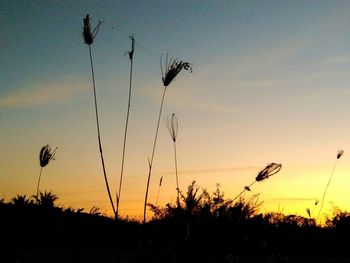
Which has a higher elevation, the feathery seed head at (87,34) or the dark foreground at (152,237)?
the feathery seed head at (87,34)

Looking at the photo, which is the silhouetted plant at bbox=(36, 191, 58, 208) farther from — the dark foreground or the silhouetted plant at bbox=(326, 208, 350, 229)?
the silhouetted plant at bbox=(326, 208, 350, 229)

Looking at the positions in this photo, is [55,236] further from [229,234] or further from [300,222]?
[300,222]

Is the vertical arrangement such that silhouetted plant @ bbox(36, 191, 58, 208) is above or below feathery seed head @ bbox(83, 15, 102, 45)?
below

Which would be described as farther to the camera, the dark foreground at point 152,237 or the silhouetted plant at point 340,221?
the silhouetted plant at point 340,221

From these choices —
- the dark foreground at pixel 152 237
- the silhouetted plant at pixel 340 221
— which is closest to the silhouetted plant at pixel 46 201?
the dark foreground at pixel 152 237

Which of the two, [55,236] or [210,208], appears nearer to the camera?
[55,236]

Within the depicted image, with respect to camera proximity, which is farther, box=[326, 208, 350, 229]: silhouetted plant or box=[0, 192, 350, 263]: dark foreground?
box=[326, 208, 350, 229]: silhouetted plant

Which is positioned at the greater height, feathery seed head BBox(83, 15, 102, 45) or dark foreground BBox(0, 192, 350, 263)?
feathery seed head BBox(83, 15, 102, 45)

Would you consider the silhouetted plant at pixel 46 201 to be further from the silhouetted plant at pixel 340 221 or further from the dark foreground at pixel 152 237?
the silhouetted plant at pixel 340 221

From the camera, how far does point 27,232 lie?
18.2 ft

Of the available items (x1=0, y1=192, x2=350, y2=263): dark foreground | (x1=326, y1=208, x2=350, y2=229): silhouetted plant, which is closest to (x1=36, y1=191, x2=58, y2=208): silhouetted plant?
(x1=0, y1=192, x2=350, y2=263): dark foreground

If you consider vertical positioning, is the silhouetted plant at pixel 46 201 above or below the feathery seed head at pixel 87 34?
below

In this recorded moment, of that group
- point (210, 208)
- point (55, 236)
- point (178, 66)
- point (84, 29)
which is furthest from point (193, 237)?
point (84, 29)

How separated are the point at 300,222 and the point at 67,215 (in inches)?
227
